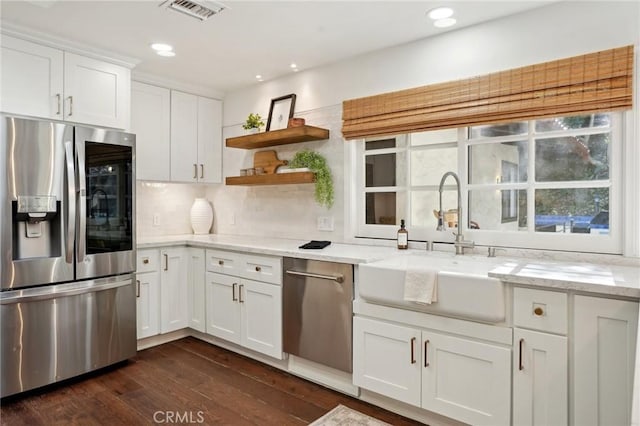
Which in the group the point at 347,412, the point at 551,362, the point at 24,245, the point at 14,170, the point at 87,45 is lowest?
the point at 347,412

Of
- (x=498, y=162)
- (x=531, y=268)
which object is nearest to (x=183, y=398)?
(x=531, y=268)

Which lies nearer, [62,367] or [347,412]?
[347,412]

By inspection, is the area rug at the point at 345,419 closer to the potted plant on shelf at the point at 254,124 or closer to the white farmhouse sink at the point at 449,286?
the white farmhouse sink at the point at 449,286

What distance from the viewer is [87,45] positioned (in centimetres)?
294

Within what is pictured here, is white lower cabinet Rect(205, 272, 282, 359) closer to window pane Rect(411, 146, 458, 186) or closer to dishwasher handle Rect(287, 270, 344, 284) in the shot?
dishwasher handle Rect(287, 270, 344, 284)

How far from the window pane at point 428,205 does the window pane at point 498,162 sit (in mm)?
200

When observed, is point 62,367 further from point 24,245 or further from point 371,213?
point 371,213

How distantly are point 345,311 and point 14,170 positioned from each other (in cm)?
227

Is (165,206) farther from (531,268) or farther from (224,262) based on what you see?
(531,268)

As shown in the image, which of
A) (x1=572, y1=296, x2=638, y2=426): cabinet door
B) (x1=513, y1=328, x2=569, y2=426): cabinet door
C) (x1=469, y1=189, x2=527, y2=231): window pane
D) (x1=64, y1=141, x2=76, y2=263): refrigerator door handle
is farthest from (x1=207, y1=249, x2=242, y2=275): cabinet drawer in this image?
(x1=572, y1=296, x2=638, y2=426): cabinet door

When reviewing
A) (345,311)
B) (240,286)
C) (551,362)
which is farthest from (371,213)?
(551,362)

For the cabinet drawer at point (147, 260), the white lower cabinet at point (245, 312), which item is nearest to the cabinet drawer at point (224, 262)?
the white lower cabinet at point (245, 312)

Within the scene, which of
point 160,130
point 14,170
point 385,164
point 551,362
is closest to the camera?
point 551,362

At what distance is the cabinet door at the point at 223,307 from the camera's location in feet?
10.6
